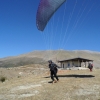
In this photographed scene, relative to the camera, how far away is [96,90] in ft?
52.7

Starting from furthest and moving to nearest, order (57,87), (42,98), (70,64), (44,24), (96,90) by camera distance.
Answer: (70,64) < (44,24) < (57,87) < (96,90) < (42,98)

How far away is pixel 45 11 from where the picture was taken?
2070 centimetres

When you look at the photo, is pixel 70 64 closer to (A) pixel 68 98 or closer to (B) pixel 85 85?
(B) pixel 85 85

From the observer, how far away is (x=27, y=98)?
600 inches

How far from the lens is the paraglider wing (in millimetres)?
19881

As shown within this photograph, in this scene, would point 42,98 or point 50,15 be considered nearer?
point 42,98

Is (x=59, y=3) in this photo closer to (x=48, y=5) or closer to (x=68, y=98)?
(x=48, y=5)

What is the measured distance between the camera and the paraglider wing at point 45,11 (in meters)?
19.9

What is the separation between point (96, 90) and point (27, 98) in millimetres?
5014

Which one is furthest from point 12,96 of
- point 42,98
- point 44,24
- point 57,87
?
point 44,24

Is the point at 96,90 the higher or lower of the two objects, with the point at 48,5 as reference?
lower

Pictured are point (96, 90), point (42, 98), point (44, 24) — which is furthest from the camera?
point (44, 24)

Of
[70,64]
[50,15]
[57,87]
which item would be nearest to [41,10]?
[50,15]

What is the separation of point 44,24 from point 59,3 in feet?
8.65
